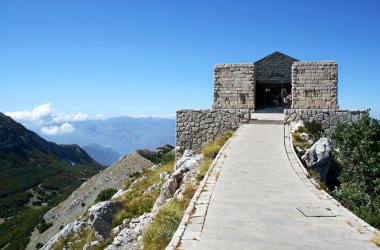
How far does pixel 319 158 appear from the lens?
1655 centimetres

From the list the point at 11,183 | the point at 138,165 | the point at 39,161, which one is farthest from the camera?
the point at 39,161

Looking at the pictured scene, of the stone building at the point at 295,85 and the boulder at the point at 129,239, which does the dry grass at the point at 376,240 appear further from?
the stone building at the point at 295,85

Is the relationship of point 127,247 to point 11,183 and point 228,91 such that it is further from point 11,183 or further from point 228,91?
point 11,183

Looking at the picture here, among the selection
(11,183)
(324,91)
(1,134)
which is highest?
(324,91)

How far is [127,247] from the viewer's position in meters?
11.1

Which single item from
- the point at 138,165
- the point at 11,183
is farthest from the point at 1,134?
the point at 138,165

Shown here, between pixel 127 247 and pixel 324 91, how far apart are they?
17.1m

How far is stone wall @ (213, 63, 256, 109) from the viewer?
80.7 ft

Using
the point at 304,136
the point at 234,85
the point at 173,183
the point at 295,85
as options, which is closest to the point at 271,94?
the point at 295,85

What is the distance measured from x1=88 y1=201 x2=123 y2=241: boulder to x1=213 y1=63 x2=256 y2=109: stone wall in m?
9.95

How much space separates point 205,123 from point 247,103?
408cm

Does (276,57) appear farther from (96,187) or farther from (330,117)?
(96,187)

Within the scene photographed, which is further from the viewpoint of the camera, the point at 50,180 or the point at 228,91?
the point at 50,180

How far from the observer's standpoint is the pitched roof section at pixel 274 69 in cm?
2903
